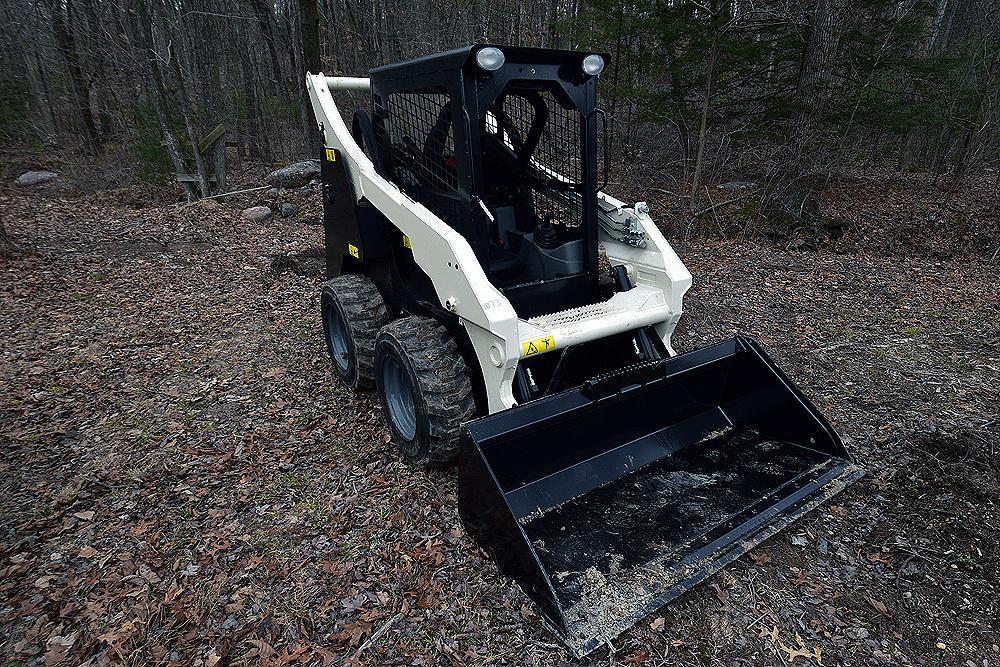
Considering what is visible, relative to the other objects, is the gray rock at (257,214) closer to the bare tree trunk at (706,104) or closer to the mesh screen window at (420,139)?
the mesh screen window at (420,139)

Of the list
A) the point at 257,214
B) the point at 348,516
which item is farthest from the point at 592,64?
the point at 257,214

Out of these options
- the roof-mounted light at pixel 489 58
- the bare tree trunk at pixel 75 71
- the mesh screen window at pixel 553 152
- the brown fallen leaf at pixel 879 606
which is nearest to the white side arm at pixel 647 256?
the mesh screen window at pixel 553 152

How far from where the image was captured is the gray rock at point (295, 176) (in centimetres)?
1091

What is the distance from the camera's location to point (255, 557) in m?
2.78

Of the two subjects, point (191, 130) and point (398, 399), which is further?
point (191, 130)

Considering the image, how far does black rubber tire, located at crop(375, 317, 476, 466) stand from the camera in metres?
2.95

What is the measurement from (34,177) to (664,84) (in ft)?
44.2

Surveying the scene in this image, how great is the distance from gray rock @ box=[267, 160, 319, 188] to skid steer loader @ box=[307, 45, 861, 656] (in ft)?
24.8

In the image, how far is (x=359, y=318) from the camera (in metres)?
3.85

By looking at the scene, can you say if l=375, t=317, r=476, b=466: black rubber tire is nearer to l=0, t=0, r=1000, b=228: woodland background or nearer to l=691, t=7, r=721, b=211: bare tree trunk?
l=0, t=0, r=1000, b=228: woodland background

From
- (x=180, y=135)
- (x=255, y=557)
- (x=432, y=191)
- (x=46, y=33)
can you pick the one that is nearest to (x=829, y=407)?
(x=432, y=191)

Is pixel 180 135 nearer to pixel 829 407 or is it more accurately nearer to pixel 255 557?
pixel 255 557

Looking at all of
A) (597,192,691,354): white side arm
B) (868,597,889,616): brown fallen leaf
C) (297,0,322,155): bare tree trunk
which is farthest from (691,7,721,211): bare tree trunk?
(868,597,889,616): brown fallen leaf

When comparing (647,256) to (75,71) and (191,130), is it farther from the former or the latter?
(75,71)
